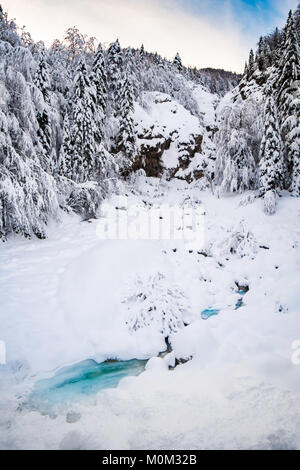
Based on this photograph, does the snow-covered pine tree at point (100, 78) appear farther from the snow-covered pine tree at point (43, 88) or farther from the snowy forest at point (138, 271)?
the snow-covered pine tree at point (43, 88)

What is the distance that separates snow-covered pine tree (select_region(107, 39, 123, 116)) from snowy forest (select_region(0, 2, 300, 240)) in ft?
0.26

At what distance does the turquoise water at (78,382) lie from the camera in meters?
3.74

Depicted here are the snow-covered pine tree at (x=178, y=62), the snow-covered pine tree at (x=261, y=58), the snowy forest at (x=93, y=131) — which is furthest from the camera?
the snow-covered pine tree at (x=178, y=62)

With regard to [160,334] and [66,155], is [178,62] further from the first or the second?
[160,334]

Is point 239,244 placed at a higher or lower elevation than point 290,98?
lower

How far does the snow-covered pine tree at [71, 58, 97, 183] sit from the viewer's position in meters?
15.6

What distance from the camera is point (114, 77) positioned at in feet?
70.7

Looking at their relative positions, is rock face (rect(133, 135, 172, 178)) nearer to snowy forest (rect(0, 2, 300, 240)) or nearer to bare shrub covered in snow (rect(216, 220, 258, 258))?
snowy forest (rect(0, 2, 300, 240))

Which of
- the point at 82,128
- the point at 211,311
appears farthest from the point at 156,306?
the point at 82,128

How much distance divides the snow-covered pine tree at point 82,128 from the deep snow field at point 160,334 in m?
6.03

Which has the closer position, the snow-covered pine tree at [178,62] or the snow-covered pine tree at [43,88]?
the snow-covered pine tree at [43,88]

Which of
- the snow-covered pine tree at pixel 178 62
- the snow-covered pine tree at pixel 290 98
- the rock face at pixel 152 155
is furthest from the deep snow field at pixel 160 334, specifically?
the snow-covered pine tree at pixel 178 62

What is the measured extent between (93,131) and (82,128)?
97 centimetres

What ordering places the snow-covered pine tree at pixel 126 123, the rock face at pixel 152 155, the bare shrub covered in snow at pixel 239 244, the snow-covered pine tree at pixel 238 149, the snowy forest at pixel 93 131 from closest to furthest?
the snowy forest at pixel 93 131 → the bare shrub covered in snow at pixel 239 244 → the snow-covered pine tree at pixel 238 149 → the snow-covered pine tree at pixel 126 123 → the rock face at pixel 152 155
